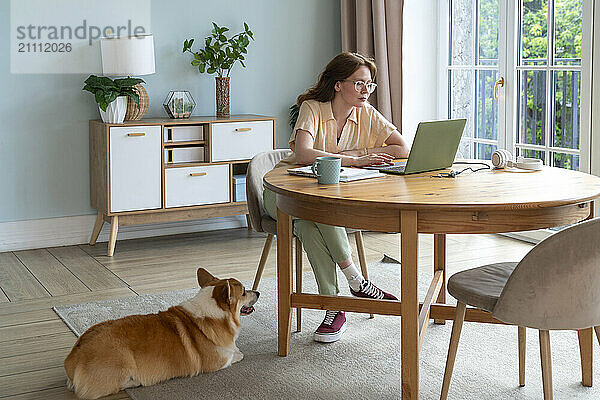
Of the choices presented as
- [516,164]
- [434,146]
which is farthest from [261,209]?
[516,164]

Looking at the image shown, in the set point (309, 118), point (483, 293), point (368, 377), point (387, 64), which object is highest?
point (387, 64)

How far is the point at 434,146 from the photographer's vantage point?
291cm

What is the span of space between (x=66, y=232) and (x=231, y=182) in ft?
3.68

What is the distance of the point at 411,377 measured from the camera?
8.15 ft

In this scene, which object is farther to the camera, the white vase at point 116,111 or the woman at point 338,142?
the white vase at point 116,111

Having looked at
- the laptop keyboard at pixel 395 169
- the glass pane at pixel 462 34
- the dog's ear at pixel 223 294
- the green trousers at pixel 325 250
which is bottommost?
the dog's ear at pixel 223 294

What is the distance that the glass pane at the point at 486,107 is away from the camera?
5.25 metres

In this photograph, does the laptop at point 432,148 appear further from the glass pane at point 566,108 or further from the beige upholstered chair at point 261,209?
the glass pane at point 566,108

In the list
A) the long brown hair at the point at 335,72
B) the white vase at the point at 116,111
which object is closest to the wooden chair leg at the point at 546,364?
the long brown hair at the point at 335,72

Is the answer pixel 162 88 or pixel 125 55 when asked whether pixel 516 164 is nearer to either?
pixel 125 55

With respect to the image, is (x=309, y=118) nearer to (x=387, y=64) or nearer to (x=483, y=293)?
(x=483, y=293)

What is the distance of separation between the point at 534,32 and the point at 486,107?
667mm

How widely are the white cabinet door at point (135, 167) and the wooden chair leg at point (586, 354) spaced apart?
293 cm

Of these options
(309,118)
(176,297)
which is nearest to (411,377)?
(309,118)
